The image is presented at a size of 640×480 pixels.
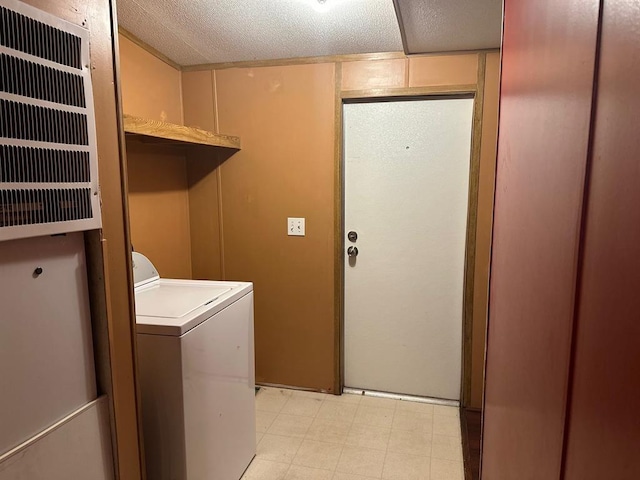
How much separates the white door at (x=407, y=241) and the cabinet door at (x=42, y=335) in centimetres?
189

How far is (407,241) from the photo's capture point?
2.66 m

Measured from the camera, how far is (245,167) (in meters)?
2.79

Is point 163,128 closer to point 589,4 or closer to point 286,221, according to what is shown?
point 286,221

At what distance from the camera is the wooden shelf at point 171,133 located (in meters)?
1.72

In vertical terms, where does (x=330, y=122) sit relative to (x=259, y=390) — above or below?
above

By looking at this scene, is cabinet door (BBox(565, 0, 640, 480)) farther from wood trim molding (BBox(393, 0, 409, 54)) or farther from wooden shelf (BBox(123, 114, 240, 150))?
wooden shelf (BBox(123, 114, 240, 150))

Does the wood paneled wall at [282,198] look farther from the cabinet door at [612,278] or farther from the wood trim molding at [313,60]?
the cabinet door at [612,278]

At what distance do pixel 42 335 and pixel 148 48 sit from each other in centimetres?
197

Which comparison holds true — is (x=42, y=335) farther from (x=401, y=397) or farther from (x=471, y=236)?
(x=401, y=397)

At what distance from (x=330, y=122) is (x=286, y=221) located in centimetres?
69

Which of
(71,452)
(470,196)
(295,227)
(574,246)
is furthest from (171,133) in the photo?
(574,246)

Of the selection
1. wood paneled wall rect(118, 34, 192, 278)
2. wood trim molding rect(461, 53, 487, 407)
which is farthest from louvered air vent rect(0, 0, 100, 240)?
wood trim molding rect(461, 53, 487, 407)

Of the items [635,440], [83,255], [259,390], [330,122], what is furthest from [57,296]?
[259,390]

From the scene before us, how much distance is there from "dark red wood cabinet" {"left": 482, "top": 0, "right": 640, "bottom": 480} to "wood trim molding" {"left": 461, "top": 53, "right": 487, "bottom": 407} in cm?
134
